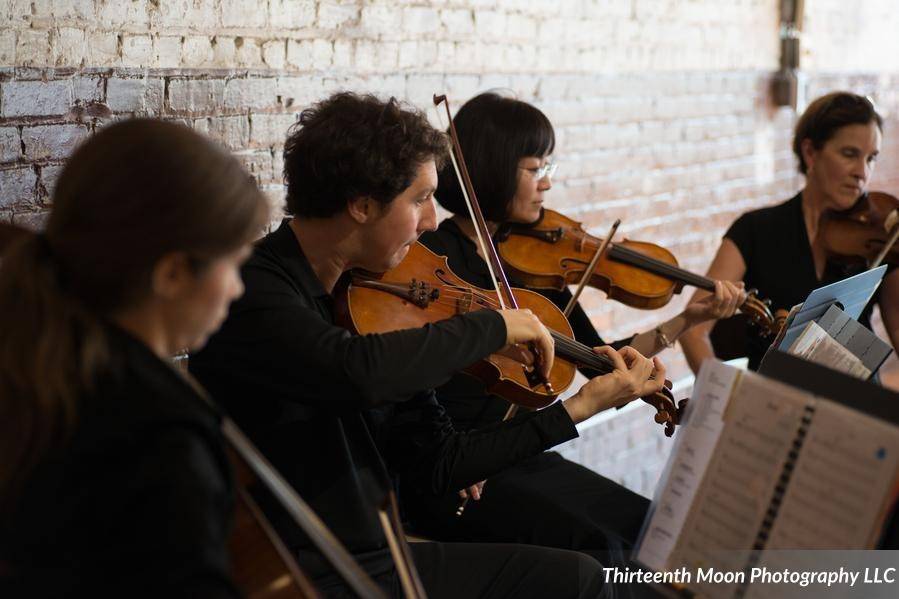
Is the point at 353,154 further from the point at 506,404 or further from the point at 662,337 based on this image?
the point at 662,337

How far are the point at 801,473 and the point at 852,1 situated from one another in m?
4.72

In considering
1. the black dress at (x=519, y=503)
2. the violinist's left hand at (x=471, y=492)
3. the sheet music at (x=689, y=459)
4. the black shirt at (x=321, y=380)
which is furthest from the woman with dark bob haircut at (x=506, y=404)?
the sheet music at (x=689, y=459)

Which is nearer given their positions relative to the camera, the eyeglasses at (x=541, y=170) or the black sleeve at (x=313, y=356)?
the black sleeve at (x=313, y=356)

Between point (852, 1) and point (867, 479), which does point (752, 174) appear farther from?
point (867, 479)

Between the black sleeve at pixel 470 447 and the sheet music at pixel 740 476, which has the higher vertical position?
the sheet music at pixel 740 476

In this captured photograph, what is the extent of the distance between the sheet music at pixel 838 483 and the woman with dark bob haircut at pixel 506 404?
3.26 ft

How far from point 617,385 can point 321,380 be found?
0.65 m

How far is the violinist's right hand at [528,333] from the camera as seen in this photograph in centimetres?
171

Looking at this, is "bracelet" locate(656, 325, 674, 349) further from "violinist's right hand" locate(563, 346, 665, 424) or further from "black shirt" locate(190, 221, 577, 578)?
"black shirt" locate(190, 221, 577, 578)

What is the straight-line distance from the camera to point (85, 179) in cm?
103

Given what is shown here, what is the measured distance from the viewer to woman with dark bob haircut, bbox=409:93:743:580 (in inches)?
86.2

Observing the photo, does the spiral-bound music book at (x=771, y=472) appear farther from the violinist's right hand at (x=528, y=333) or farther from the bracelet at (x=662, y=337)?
the bracelet at (x=662, y=337)

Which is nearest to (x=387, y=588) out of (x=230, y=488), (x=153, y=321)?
(x=230, y=488)

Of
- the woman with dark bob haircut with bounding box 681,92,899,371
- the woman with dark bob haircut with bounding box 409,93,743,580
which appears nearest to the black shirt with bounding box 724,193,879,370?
the woman with dark bob haircut with bounding box 681,92,899,371
